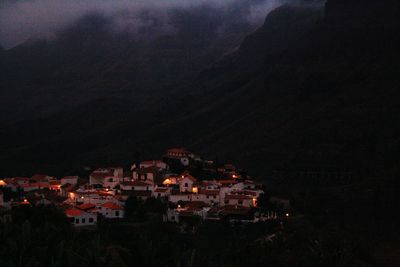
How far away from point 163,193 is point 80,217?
32.3ft

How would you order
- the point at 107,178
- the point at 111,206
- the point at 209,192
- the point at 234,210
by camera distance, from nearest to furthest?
the point at 234,210 → the point at 111,206 → the point at 209,192 → the point at 107,178

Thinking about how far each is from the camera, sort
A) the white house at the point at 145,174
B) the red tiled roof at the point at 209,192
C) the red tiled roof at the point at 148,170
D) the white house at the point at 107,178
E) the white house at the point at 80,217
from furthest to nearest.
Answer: the white house at the point at 107,178 < the red tiled roof at the point at 148,170 < the white house at the point at 145,174 < the red tiled roof at the point at 209,192 < the white house at the point at 80,217

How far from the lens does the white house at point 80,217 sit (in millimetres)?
51188

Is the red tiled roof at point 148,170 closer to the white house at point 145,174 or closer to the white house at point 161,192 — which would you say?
the white house at point 145,174

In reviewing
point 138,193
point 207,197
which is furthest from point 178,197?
point 138,193

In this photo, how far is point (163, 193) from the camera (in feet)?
Answer: 194

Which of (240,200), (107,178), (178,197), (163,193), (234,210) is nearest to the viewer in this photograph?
(234,210)

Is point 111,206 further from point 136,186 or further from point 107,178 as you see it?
point 107,178

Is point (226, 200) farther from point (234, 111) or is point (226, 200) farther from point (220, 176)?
point (234, 111)

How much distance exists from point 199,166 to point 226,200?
1078 centimetres

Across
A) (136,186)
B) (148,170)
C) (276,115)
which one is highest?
(276,115)

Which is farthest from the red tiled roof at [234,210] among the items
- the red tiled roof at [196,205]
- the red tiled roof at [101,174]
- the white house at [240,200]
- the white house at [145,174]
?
the red tiled roof at [101,174]

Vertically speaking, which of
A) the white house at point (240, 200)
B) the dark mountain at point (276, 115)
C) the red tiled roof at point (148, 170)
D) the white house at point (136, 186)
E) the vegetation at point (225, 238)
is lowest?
the vegetation at point (225, 238)

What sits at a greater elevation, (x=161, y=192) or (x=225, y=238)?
(x=161, y=192)
